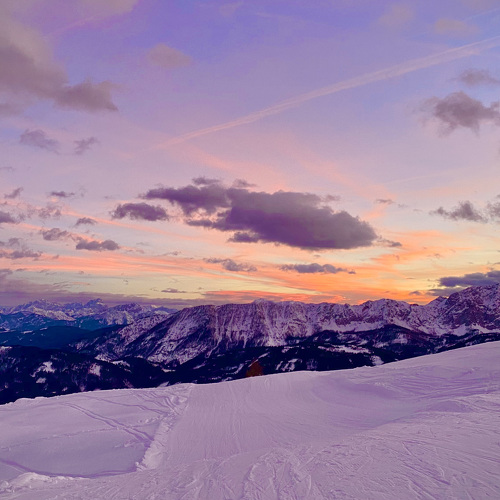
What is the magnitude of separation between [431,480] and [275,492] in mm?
4518

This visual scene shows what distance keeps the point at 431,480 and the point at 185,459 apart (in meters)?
11.9

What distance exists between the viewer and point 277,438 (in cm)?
2186

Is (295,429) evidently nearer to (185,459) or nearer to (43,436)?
(185,459)

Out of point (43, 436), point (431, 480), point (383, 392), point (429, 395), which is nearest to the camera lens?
point (431, 480)

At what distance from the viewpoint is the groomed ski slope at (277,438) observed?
1296 centimetres

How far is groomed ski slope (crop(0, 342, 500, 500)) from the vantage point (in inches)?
510

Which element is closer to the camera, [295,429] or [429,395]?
[295,429]

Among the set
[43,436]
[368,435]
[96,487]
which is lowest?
[43,436]

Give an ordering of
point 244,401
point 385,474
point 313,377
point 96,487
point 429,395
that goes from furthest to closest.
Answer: point 313,377, point 244,401, point 429,395, point 96,487, point 385,474

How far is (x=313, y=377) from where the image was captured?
39281 millimetres

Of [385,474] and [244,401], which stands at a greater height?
[385,474]

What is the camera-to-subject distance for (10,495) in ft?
52.1

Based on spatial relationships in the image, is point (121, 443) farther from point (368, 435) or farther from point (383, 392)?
point (383, 392)

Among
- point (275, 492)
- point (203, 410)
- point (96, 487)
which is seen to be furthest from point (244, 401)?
point (275, 492)
